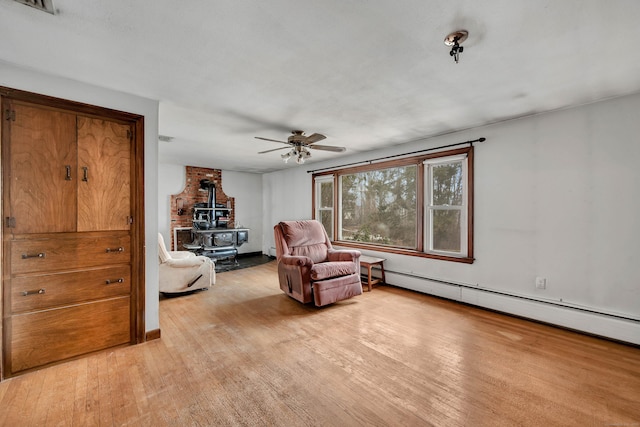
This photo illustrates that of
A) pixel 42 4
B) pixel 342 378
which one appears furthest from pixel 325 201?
pixel 42 4

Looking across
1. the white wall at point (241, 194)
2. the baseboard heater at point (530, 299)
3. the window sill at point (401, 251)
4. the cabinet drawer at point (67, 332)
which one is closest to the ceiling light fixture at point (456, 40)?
the window sill at point (401, 251)

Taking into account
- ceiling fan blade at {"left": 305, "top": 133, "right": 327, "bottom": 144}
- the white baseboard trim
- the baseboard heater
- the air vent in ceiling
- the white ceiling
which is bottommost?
the white baseboard trim

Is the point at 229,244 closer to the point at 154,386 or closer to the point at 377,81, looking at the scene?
the point at 154,386

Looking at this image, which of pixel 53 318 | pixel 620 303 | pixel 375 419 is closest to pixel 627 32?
pixel 620 303

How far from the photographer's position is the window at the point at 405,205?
387cm

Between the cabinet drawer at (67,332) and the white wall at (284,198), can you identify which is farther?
the white wall at (284,198)

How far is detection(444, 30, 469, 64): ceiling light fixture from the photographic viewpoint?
5.49 feet

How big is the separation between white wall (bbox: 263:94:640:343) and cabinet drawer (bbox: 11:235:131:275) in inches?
157

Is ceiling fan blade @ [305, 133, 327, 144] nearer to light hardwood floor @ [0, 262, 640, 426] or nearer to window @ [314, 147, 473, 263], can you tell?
window @ [314, 147, 473, 263]

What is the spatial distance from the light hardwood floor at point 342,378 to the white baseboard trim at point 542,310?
0.13m

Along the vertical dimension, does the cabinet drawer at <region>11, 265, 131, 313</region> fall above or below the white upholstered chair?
A: above

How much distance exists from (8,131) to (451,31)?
3251 millimetres

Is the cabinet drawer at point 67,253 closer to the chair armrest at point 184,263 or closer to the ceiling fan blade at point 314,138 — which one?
the chair armrest at point 184,263

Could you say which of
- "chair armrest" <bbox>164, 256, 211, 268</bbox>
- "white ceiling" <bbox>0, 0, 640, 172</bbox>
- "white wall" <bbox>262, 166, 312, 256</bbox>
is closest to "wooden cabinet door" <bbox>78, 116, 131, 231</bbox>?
"white ceiling" <bbox>0, 0, 640, 172</bbox>
